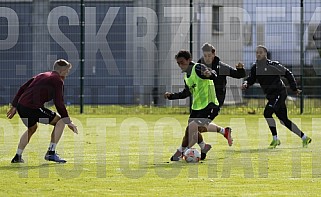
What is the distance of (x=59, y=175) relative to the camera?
1070 centimetres

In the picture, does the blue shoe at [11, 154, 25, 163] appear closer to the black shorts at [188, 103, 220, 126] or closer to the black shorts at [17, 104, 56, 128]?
the black shorts at [17, 104, 56, 128]

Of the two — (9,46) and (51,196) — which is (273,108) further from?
(9,46)

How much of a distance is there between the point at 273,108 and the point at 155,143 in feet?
6.97

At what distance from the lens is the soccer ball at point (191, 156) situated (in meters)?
12.4

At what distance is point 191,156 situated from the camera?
12477 mm

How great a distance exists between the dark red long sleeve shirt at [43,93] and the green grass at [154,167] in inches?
31.0

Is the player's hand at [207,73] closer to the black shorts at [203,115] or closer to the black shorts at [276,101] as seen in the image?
the black shorts at [203,115]

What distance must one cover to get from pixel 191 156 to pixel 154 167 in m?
0.97

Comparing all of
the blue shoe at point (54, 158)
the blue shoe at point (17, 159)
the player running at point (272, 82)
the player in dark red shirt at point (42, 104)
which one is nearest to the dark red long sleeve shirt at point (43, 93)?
the player in dark red shirt at point (42, 104)

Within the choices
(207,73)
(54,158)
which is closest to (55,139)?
(54,158)

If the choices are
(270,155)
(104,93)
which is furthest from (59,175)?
(104,93)

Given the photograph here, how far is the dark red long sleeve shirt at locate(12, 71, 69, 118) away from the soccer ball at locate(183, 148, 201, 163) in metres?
1.75

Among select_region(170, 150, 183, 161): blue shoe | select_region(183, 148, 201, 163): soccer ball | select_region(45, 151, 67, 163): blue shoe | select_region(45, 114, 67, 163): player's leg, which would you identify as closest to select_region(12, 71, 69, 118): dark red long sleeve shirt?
select_region(45, 114, 67, 163): player's leg

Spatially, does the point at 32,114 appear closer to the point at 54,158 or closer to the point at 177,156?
the point at 54,158
